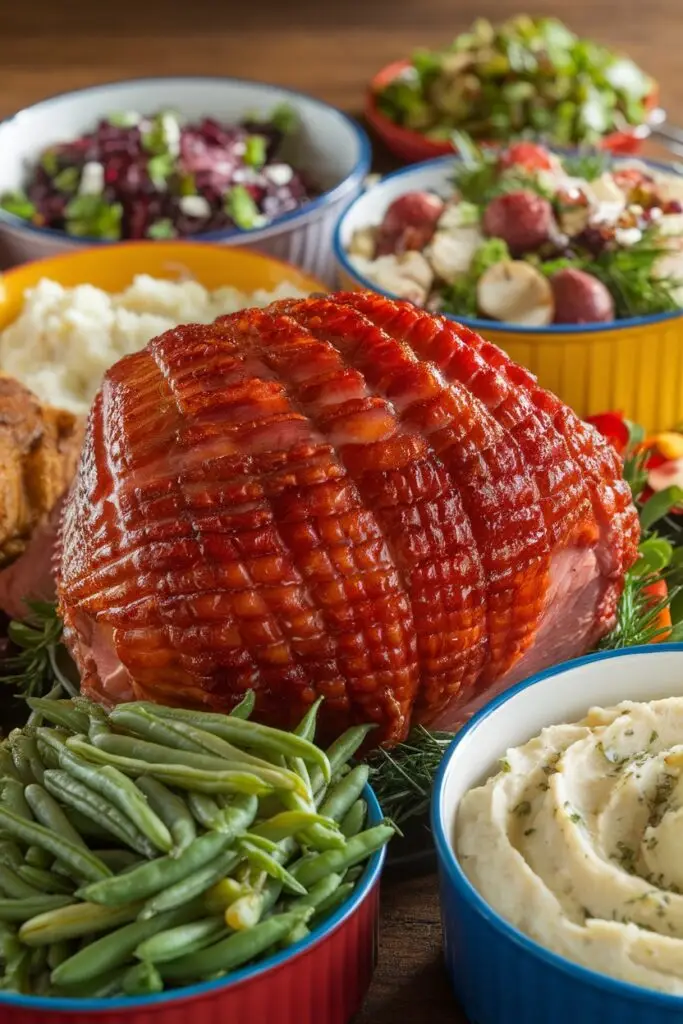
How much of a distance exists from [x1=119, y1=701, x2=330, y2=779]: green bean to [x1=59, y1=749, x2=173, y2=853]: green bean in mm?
111

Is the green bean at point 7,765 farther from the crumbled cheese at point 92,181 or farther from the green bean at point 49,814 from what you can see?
the crumbled cheese at point 92,181

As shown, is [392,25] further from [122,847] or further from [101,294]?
[122,847]

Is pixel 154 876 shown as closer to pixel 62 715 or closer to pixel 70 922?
pixel 70 922

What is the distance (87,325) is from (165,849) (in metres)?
1.40

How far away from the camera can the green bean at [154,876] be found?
1.28 meters

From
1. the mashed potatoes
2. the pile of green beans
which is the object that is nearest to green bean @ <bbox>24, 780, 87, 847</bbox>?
the pile of green beans

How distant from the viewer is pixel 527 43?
3.45 metres

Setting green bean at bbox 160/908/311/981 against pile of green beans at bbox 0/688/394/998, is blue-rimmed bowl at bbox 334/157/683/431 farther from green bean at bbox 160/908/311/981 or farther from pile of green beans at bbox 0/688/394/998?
green bean at bbox 160/908/311/981

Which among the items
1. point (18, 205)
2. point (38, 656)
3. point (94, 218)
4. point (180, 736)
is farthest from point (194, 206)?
point (180, 736)

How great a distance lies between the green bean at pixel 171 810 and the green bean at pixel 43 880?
0.36 ft

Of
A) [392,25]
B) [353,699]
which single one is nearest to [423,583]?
[353,699]

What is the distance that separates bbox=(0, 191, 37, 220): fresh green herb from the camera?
3.11m

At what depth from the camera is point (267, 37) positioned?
14.3ft

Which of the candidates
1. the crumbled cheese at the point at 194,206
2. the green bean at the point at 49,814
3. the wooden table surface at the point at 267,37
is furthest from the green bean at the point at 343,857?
the wooden table surface at the point at 267,37
